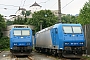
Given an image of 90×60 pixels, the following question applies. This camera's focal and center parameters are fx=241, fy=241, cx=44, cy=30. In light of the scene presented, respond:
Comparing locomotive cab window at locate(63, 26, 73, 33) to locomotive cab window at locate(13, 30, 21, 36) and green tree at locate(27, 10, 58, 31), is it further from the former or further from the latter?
green tree at locate(27, 10, 58, 31)

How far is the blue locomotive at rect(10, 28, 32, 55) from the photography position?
2328 centimetres

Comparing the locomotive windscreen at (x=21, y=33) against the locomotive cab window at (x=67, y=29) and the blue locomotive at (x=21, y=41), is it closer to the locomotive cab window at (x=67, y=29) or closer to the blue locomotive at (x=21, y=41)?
the blue locomotive at (x=21, y=41)

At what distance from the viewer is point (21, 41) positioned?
2338 cm

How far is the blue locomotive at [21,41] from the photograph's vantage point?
76.4ft

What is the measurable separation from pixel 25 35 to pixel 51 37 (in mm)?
3751

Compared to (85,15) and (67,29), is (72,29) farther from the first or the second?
(85,15)

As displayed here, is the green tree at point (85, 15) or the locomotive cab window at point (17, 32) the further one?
the green tree at point (85, 15)

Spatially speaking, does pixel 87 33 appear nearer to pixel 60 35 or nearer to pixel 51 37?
pixel 60 35

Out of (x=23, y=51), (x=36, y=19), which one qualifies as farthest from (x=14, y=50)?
(x=36, y=19)

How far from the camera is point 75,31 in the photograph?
18.6 metres

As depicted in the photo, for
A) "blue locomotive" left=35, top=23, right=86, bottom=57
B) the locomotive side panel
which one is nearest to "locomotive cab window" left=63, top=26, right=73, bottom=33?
"blue locomotive" left=35, top=23, right=86, bottom=57

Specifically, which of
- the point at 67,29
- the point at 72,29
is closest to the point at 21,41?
the point at 67,29

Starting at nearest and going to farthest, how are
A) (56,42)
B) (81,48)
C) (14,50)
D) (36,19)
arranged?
(81,48), (56,42), (14,50), (36,19)

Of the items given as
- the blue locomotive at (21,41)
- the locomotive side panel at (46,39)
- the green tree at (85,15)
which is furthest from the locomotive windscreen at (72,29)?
the green tree at (85,15)
